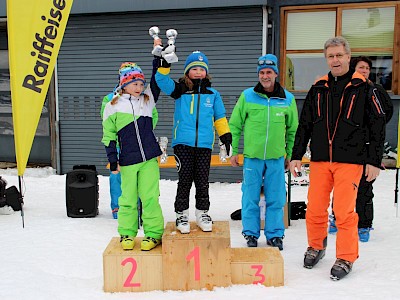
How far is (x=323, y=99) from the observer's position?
12.9ft

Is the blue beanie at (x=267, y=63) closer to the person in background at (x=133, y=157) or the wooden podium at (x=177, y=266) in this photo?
the person in background at (x=133, y=157)

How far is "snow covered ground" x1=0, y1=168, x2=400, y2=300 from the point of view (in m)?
3.61

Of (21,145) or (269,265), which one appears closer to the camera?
(269,265)

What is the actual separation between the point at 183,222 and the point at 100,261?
1135mm

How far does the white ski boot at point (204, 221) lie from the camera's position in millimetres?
3889

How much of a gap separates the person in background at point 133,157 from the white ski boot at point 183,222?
16cm

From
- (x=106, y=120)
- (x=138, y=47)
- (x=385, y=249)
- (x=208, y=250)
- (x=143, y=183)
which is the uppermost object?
(x=138, y=47)

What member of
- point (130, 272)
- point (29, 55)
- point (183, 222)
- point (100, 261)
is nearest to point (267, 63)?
point (183, 222)

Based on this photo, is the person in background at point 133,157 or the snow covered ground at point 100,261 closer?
the snow covered ground at point 100,261

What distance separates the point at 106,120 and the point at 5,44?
8504mm

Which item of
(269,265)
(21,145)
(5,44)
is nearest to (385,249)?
(269,265)

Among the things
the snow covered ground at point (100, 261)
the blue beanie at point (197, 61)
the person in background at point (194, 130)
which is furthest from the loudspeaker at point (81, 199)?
the blue beanie at point (197, 61)

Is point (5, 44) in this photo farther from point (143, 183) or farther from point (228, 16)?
point (143, 183)

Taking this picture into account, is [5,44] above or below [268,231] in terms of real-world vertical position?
above
